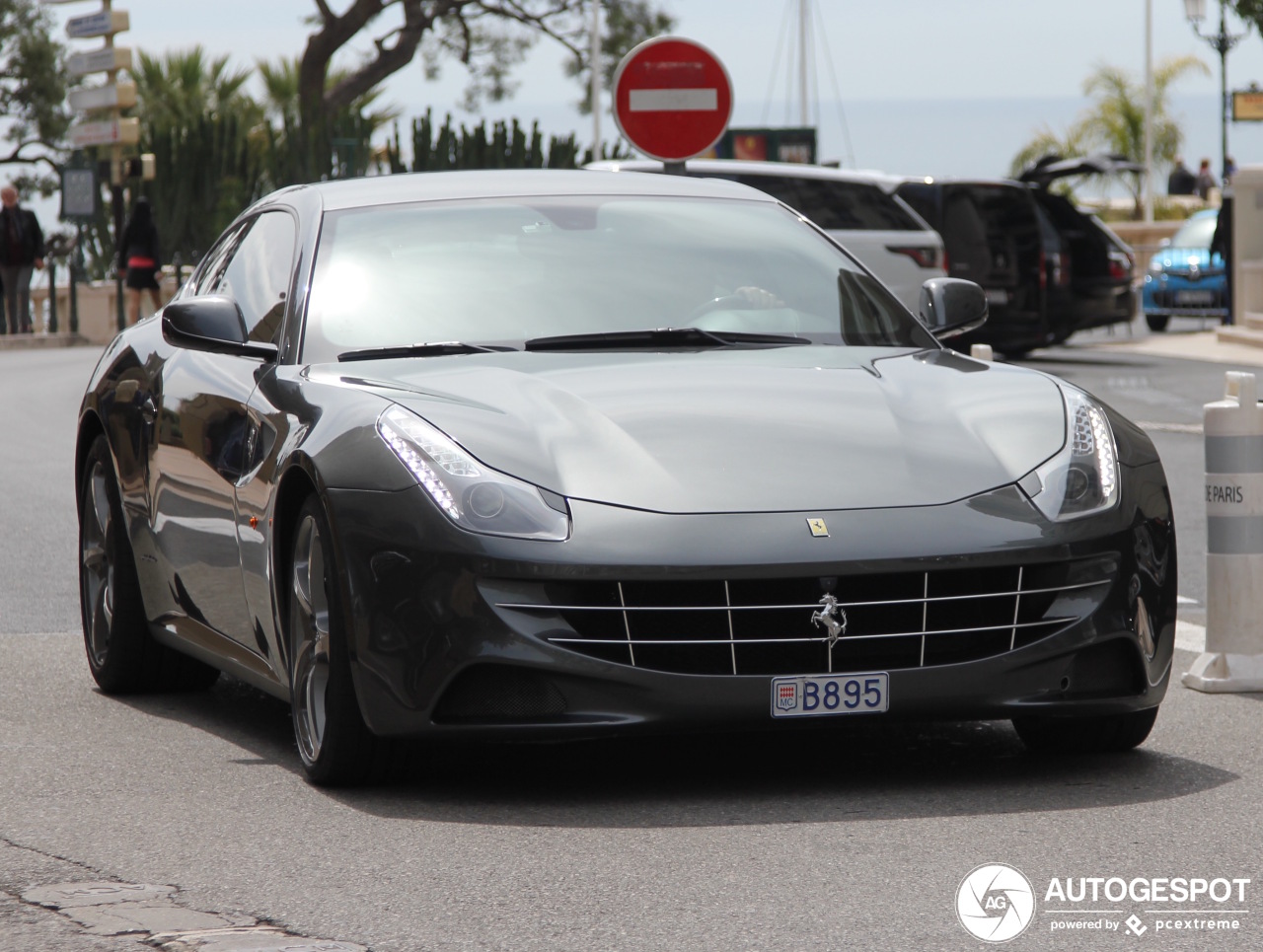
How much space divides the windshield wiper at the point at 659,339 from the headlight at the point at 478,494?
80 centimetres

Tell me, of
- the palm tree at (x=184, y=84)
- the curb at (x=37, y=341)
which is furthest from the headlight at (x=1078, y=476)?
the palm tree at (x=184, y=84)

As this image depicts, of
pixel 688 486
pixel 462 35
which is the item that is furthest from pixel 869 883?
pixel 462 35

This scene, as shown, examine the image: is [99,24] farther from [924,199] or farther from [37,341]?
[924,199]

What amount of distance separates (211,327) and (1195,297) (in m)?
25.4

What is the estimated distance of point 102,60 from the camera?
35781 mm

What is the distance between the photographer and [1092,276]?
24.7 m

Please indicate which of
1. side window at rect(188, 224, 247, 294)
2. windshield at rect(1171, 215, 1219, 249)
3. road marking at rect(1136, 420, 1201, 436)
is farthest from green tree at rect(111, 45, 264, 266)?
side window at rect(188, 224, 247, 294)

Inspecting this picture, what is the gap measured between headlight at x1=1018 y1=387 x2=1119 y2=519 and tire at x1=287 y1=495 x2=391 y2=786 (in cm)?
153

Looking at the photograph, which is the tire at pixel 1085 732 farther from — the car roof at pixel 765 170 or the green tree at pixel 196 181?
the green tree at pixel 196 181

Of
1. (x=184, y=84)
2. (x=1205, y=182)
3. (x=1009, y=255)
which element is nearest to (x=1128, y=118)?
(x=1205, y=182)

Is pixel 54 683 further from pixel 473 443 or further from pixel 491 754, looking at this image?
pixel 473 443

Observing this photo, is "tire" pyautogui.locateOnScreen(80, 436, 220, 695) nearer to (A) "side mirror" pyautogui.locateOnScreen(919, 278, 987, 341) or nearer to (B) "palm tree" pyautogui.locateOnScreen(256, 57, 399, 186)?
(A) "side mirror" pyautogui.locateOnScreen(919, 278, 987, 341)

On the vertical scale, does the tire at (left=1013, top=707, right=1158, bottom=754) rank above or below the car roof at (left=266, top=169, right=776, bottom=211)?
below

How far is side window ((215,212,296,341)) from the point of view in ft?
20.3
